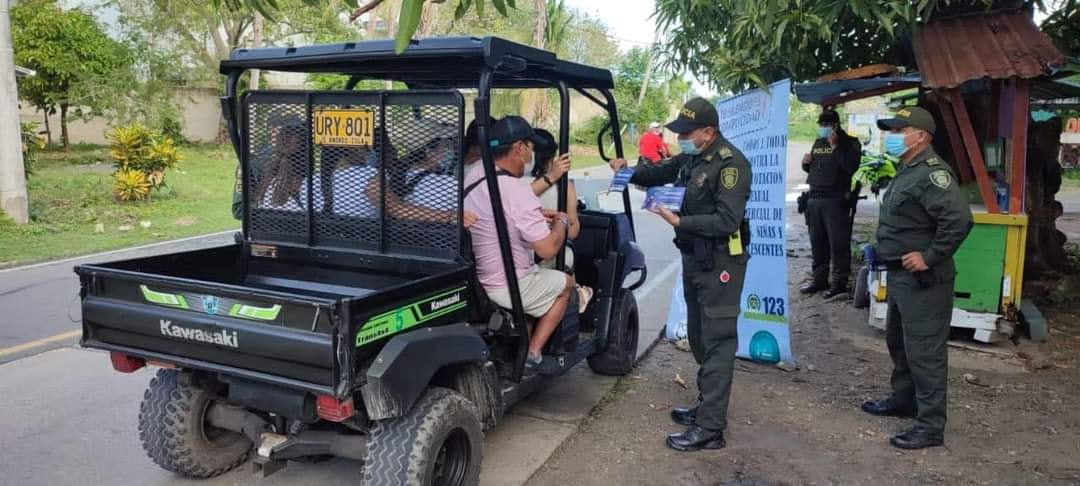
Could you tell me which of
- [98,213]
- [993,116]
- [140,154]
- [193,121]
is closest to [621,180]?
[993,116]

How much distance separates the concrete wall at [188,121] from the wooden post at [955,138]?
24.8 m

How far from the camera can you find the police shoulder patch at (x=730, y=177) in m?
4.08

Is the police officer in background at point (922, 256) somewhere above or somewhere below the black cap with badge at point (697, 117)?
below

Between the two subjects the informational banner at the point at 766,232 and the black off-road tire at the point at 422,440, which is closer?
the black off-road tire at the point at 422,440

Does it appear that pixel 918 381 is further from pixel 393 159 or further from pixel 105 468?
pixel 105 468

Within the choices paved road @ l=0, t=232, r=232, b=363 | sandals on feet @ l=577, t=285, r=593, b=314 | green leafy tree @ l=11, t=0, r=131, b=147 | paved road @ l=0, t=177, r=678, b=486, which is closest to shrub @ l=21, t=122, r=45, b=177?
paved road @ l=0, t=232, r=232, b=363

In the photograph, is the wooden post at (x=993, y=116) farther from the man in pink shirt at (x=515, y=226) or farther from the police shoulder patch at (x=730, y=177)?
the man in pink shirt at (x=515, y=226)

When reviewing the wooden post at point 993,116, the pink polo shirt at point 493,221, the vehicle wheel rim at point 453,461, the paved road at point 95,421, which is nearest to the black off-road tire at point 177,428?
the paved road at point 95,421

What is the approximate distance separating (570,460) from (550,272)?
936mm

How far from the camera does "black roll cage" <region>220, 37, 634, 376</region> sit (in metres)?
3.40

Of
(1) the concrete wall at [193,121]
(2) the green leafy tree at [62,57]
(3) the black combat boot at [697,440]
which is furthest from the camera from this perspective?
(1) the concrete wall at [193,121]

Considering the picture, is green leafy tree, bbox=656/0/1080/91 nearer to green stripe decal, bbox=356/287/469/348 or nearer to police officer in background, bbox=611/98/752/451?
police officer in background, bbox=611/98/752/451

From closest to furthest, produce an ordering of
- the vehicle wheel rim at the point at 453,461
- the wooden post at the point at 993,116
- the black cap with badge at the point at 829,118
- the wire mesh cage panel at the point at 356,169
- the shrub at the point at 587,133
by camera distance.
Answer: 1. the vehicle wheel rim at the point at 453,461
2. the wire mesh cage panel at the point at 356,169
3. the wooden post at the point at 993,116
4. the black cap with badge at the point at 829,118
5. the shrub at the point at 587,133

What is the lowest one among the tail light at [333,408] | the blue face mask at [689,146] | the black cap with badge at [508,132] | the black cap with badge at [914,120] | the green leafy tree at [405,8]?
the tail light at [333,408]
